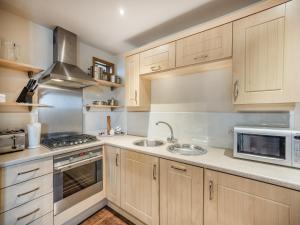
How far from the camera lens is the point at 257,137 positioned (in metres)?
1.21

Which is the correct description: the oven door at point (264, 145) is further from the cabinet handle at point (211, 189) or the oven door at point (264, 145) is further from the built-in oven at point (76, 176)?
the built-in oven at point (76, 176)

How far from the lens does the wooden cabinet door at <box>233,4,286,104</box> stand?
1.12m

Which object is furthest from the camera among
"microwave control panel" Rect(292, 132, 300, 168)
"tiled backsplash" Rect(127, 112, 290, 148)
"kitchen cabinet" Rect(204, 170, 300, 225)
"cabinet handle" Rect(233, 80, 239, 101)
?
"tiled backsplash" Rect(127, 112, 290, 148)

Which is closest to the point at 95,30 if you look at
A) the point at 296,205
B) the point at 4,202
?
the point at 4,202

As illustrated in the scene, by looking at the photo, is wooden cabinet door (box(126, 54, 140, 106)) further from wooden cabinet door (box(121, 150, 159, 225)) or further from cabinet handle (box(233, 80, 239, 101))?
cabinet handle (box(233, 80, 239, 101))

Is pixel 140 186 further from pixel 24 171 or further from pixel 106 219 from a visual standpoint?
pixel 24 171

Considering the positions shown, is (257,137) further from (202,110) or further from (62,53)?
(62,53)

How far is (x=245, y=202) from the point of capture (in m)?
1.01

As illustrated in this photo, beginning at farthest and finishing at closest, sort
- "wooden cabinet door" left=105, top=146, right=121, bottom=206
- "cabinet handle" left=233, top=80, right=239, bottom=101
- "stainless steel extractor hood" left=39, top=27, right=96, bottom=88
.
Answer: "wooden cabinet door" left=105, top=146, right=121, bottom=206 → "stainless steel extractor hood" left=39, top=27, right=96, bottom=88 → "cabinet handle" left=233, top=80, right=239, bottom=101

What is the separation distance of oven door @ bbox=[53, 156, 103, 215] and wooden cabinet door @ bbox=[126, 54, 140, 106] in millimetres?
923

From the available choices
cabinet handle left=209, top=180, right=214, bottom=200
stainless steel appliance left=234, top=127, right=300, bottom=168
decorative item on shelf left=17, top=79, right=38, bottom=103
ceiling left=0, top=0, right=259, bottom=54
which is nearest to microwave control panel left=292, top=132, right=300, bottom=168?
stainless steel appliance left=234, top=127, right=300, bottom=168

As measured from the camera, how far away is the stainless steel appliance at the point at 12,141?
53.6 inches

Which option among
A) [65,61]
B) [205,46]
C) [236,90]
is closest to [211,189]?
[236,90]

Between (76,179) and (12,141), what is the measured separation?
75cm
